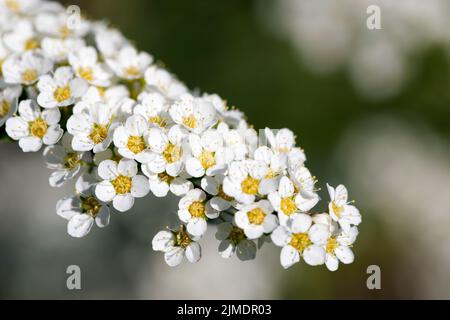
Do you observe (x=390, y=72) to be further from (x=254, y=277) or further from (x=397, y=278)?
(x=254, y=277)

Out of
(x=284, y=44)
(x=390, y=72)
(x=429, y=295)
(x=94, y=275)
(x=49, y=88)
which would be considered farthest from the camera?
(x=284, y=44)

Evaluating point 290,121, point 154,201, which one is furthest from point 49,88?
point 290,121

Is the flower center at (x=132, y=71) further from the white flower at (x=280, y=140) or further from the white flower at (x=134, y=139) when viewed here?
the white flower at (x=280, y=140)

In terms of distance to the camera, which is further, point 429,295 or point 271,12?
point 271,12

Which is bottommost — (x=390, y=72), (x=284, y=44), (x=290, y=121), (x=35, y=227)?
(x=35, y=227)

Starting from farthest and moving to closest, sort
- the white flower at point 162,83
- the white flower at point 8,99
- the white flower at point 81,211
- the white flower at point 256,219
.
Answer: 1. the white flower at point 162,83
2. the white flower at point 8,99
3. the white flower at point 81,211
4. the white flower at point 256,219

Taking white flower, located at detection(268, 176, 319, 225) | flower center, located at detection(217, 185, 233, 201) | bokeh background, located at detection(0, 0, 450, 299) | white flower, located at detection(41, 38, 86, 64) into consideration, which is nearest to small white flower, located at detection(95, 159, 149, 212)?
flower center, located at detection(217, 185, 233, 201)

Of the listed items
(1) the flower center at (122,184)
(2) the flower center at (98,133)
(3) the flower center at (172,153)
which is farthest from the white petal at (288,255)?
(2) the flower center at (98,133)
